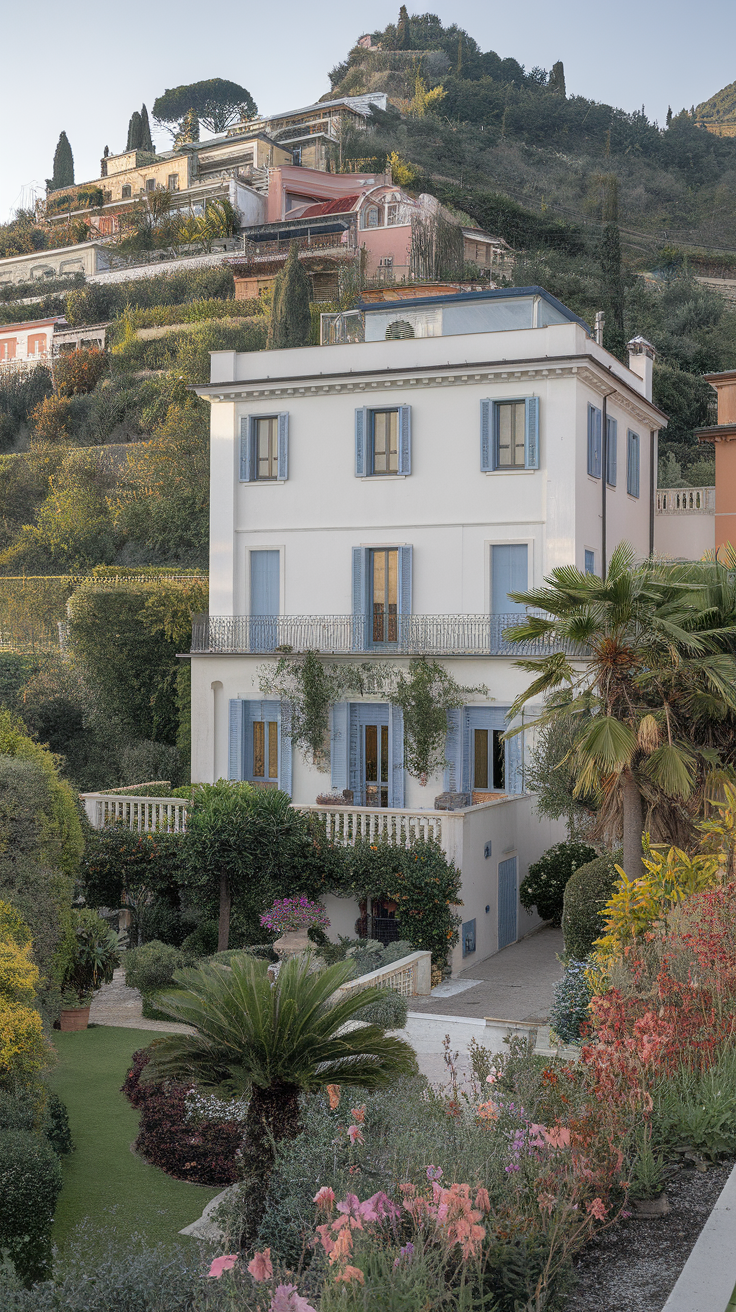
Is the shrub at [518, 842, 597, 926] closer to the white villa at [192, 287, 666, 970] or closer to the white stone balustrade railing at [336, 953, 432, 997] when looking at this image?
the white villa at [192, 287, 666, 970]

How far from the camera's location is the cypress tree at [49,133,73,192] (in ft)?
316

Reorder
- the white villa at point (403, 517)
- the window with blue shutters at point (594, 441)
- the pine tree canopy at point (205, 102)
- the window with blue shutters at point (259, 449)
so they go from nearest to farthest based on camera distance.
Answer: the white villa at point (403, 517)
the window with blue shutters at point (594, 441)
the window with blue shutters at point (259, 449)
the pine tree canopy at point (205, 102)

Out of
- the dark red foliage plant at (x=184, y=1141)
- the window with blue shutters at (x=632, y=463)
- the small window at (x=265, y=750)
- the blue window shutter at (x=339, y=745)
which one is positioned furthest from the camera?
the window with blue shutters at (x=632, y=463)

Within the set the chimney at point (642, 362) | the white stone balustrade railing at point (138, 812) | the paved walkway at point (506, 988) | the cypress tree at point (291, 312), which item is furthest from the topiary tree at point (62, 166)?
the paved walkway at point (506, 988)

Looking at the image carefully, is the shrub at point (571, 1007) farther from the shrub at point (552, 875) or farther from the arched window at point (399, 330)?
the arched window at point (399, 330)

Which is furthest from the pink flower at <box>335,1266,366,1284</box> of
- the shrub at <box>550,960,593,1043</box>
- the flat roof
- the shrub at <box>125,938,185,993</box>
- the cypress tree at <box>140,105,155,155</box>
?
the cypress tree at <box>140,105,155,155</box>

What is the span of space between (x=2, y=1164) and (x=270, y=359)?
21.2 metres

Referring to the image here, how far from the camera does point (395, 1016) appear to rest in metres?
13.1

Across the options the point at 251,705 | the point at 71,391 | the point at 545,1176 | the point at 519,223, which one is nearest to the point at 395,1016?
the point at 545,1176

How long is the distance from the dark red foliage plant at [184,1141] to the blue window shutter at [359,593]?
1459 cm

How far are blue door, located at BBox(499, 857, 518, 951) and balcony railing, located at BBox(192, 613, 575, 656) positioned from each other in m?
4.30

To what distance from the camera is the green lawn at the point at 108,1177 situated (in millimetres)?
8727

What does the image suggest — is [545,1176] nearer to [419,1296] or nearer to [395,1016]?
[419,1296]

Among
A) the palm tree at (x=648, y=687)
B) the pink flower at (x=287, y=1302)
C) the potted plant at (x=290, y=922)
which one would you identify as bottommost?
the potted plant at (x=290, y=922)
